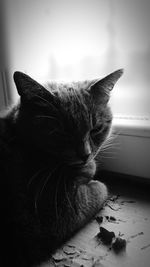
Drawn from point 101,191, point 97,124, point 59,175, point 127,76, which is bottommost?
point 101,191

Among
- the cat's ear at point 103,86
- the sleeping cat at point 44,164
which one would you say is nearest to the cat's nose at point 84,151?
the sleeping cat at point 44,164

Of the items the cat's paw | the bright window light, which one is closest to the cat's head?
the cat's paw

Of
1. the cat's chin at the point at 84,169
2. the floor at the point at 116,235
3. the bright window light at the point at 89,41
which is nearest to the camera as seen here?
the floor at the point at 116,235

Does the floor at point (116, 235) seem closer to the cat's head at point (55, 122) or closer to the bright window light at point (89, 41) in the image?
the cat's head at point (55, 122)

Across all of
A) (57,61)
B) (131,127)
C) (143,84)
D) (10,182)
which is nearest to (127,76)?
(143,84)

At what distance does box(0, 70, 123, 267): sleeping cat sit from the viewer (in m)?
0.69

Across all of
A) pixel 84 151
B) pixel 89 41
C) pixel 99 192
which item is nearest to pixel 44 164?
pixel 84 151

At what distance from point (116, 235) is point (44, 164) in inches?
10.9

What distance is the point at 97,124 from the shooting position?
2.71 feet

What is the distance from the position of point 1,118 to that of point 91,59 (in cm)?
40

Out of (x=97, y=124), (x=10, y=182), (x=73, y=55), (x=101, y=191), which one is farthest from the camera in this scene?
(x=73, y=55)

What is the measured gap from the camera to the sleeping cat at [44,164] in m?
0.69

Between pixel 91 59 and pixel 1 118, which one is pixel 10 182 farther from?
pixel 91 59

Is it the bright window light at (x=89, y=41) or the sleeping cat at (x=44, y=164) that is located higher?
the bright window light at (x=89, y=41)
